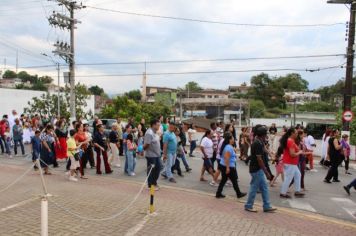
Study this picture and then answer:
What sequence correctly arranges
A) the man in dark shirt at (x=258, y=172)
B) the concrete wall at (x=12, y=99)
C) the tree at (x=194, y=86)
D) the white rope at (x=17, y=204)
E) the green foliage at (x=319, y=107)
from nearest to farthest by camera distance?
the white rope at (x=17, y=204) → the man in dark shirt at (x=258, y=172) → the concrete wall at (x=12, y=99) → the green foliage at (x=319, y=107) → the tree at (x=194, y=86)

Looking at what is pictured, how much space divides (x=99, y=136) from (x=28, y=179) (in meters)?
2.35

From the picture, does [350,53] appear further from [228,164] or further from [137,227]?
[137,227]

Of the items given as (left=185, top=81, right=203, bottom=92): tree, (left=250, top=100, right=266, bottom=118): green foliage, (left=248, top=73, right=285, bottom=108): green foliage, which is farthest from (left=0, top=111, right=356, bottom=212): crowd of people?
(left=185, top=81, right=203, bottom=92): tree

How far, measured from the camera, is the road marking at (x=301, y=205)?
8.68 metres

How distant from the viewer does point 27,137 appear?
1919 cm

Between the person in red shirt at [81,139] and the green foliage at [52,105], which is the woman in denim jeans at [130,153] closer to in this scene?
the person in red shirt at [81,139]

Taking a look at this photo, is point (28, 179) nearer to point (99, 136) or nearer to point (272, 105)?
point (99, 136)

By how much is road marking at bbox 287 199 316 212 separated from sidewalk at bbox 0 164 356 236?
46 centimetres

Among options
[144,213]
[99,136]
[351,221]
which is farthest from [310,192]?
[99,136]

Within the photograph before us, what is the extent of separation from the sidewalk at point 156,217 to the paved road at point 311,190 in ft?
2.12

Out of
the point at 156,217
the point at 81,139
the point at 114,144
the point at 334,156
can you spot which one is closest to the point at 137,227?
the point at 156,217

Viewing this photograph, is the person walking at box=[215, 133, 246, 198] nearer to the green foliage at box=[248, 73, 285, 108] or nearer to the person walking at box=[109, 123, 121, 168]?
the person walking at box=[109, 123, 121, 168]

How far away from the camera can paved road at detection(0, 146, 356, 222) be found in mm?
8695

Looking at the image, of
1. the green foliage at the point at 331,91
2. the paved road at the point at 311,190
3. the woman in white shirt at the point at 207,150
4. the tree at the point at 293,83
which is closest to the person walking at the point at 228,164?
the paved road at the point at 311,190
